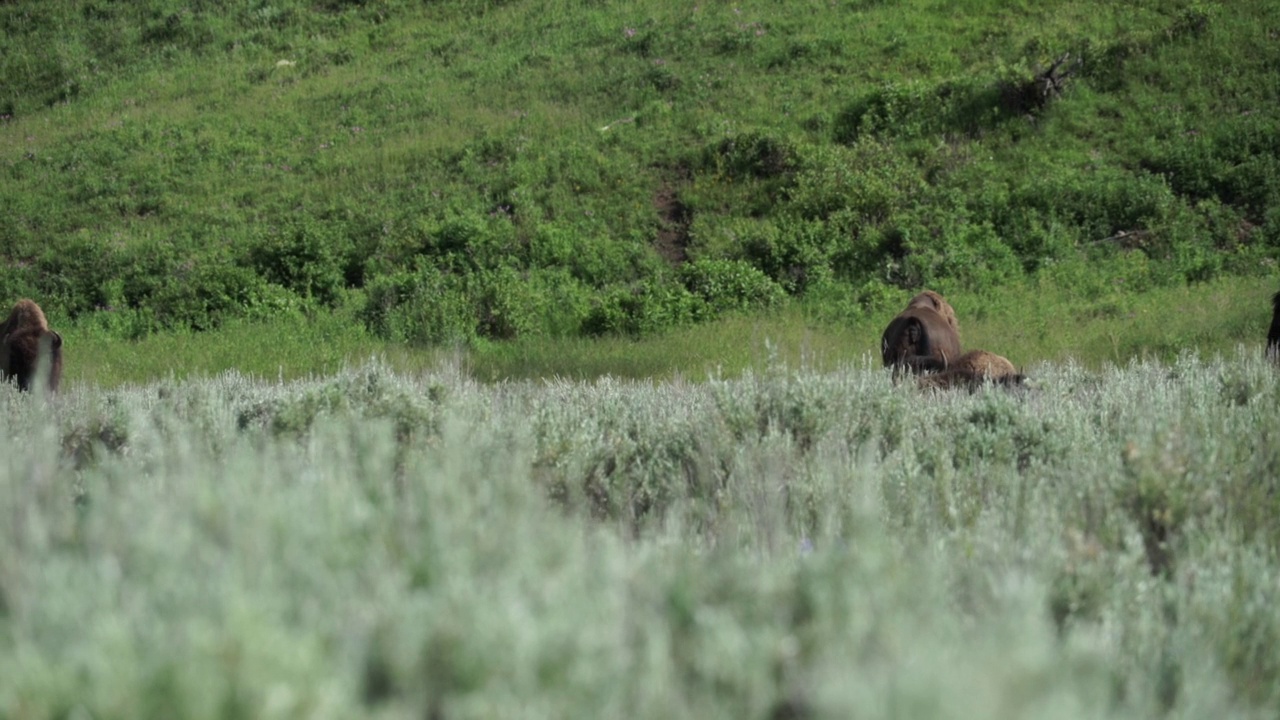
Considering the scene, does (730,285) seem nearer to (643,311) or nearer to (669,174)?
(643,311)

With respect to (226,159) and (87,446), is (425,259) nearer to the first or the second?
(226,159)

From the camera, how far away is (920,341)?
365 inches

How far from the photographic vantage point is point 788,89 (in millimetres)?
22766

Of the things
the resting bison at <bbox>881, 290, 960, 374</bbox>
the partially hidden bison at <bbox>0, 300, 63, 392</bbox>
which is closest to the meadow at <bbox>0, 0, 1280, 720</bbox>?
the partially hidden bison at <bbox>0, 300, 63, 392</bbox>

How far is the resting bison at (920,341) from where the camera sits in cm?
911

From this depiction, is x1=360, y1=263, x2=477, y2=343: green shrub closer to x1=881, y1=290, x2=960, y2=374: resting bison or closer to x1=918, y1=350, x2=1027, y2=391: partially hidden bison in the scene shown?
→ x1=881, y1=290, x2=960, y2=374: resting bison

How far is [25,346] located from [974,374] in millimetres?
7122

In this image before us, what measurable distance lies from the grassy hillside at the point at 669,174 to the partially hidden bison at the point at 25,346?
7229mm

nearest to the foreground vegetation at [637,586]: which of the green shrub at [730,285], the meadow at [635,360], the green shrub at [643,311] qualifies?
the meadow at [635,360]

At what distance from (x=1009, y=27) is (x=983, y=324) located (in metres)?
10.1

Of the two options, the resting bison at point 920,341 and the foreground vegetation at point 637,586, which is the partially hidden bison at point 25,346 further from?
the resting bison at point 920,341

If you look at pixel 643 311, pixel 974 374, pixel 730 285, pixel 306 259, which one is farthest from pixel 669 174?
pixel 974 374

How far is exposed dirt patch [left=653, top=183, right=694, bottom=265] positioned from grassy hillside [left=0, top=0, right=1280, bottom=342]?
64 mm

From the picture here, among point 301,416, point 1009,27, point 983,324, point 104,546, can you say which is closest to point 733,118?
point 1009,27
